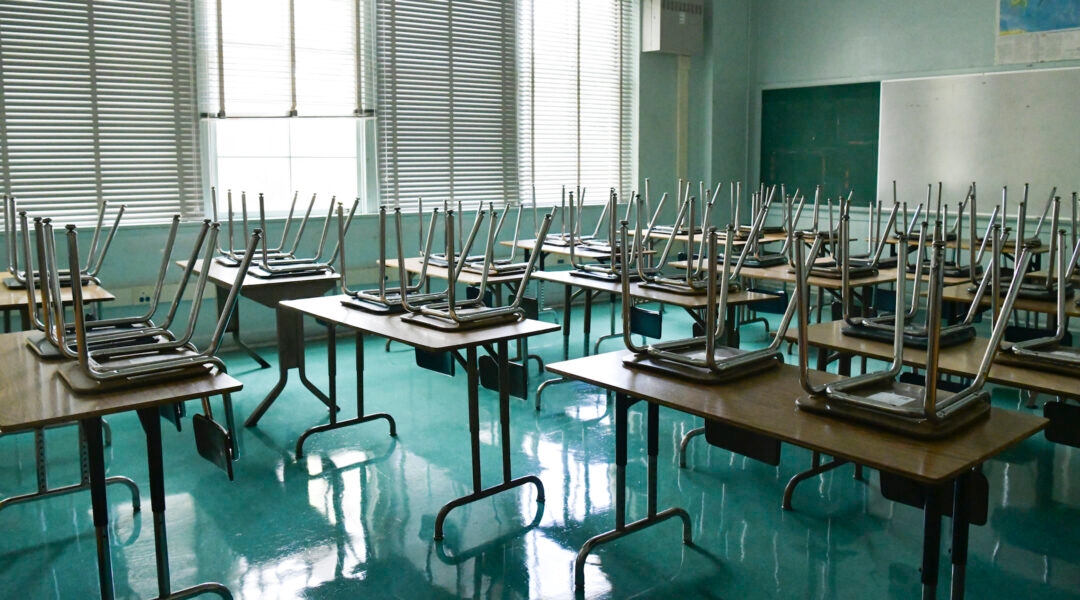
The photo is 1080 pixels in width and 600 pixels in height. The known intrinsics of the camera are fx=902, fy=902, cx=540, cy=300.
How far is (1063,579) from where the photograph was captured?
2475mm

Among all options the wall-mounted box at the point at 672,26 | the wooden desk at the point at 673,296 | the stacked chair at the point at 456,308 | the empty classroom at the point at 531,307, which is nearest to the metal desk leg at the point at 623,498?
the empty classroom at the point at 531,307

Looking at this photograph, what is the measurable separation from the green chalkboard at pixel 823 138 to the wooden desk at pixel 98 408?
19.3 feet

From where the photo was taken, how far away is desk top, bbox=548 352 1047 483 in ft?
5.16

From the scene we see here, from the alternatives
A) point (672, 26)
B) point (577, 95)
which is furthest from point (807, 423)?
point (672, 26)

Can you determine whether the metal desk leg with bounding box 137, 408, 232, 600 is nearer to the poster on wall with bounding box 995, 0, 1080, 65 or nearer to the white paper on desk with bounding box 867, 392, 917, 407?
the white paper on desk with bounding box 867, 392, 917, 407

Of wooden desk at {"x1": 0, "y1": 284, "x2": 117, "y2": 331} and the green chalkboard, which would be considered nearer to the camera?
wooden desk at {"x1": 0, "y1": 284, "x2": 117, "y2": 331}

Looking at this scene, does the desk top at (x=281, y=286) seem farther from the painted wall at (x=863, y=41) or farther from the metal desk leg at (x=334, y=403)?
the painted wall at (x=863, y=41)

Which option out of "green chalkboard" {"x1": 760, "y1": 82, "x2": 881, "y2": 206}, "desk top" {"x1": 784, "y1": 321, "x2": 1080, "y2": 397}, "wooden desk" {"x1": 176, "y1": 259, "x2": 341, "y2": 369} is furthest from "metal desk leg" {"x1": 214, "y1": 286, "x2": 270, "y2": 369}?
"green chalkboard" {"x1": 760, "y1": 82, "x2": 881, "y2": 206}

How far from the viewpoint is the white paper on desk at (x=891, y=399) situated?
1.78 meters

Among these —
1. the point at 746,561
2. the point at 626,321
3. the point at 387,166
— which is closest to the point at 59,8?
the point at 387,166

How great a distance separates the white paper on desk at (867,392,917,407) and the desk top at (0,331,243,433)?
134 cm

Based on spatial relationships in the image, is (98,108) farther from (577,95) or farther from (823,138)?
(823,138)

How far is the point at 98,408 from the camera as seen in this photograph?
1830mm

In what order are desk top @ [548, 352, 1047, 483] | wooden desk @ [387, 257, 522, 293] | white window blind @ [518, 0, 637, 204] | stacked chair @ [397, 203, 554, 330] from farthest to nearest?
white window blind @ [518, 0, 637, 204], wooden desk @ [387, 257, 522, 293], stacked chair @ [397, 203, 554, 330], desk top @ [548, 352, 1047, 483]
